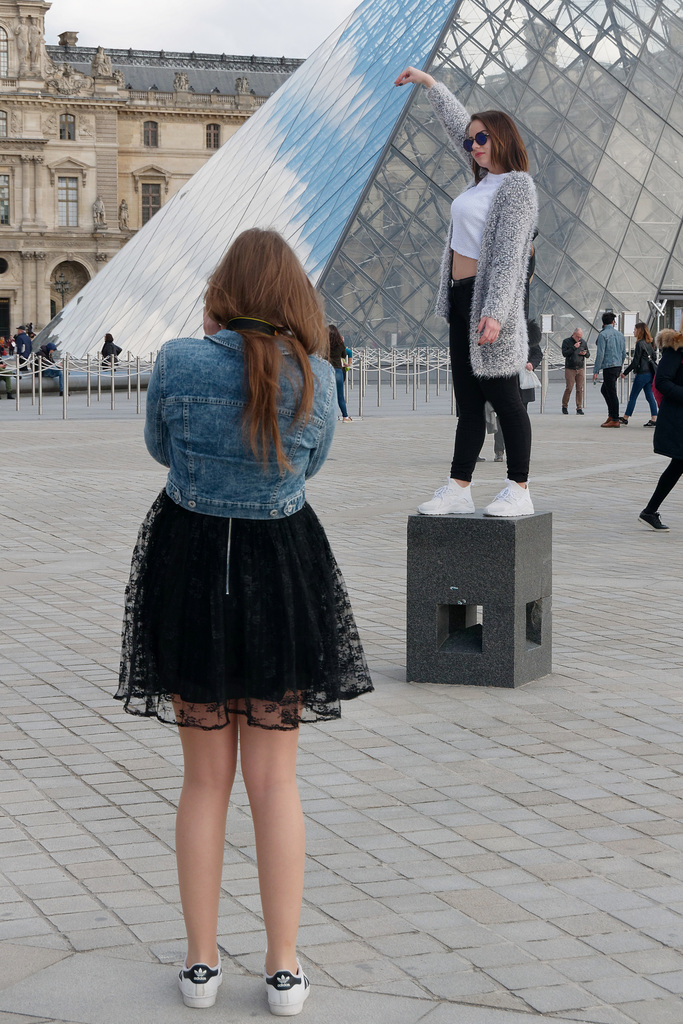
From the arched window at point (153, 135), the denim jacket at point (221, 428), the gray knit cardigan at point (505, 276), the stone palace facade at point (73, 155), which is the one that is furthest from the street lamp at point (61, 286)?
the denim jacket at point (221, 428)

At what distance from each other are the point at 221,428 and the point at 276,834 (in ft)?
2.51

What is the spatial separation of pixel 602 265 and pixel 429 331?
14.9ft

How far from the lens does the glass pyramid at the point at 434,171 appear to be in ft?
92.2

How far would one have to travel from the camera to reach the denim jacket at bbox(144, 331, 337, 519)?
2668mm

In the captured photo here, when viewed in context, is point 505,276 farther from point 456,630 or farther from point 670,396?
point 670,396

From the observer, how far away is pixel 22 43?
236ft

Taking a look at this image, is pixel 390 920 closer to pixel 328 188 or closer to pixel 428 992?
pixel 428 992

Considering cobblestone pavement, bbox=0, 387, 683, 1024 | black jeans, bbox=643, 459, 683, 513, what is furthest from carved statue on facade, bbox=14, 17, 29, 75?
cobblestone pavement, bbox=0, 387, 683, 1024

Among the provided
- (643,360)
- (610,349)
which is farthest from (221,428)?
(610,349)

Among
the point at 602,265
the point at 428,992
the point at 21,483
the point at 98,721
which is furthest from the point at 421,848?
the point at 602,265

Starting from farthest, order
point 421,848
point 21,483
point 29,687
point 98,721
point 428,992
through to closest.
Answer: point 21,483, point 29,687, point 98,721, point 421,848, point 428,992

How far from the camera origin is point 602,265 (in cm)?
3025

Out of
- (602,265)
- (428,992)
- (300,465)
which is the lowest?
(428,992)

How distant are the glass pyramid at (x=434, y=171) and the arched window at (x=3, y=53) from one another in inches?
1699
